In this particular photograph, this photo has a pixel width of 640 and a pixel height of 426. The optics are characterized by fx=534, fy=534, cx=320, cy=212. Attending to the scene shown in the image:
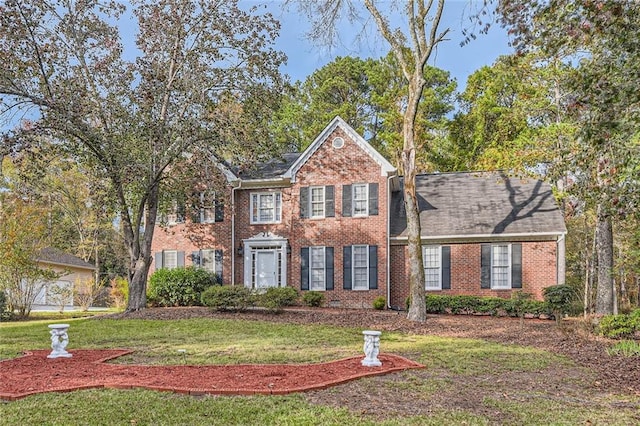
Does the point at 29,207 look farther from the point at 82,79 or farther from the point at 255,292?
the point at 255,292

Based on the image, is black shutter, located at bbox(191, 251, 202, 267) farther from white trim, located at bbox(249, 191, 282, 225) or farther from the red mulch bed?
the red mulch bed

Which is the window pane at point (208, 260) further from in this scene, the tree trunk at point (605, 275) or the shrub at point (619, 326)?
the shrub at point (619, 326)

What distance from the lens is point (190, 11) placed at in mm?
18062

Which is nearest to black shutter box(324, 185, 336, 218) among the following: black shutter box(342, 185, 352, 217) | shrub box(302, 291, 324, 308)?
black shutter box(342, 185, 352, 217)

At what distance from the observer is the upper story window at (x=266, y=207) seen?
72.1 feet

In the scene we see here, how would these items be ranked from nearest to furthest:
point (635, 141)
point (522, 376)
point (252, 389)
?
point (252, 389), point (522, 376), point (635, 141)

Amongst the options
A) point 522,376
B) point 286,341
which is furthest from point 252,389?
point 286,341

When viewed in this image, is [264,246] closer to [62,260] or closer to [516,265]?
[516,265]

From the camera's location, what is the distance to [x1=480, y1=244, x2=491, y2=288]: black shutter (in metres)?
19.4

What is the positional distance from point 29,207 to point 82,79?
18.1 ft

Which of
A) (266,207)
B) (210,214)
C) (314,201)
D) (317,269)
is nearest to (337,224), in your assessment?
(314,201)

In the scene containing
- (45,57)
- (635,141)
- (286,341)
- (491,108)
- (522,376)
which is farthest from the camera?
(491,108)

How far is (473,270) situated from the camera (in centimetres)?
1962

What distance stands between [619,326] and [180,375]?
9.87 meters
